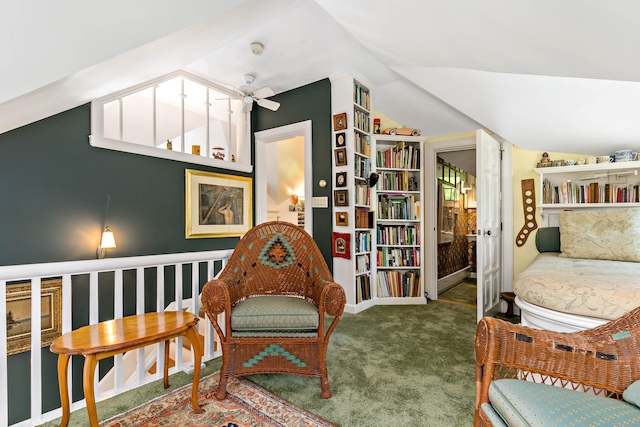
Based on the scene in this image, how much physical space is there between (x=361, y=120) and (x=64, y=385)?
3.44m

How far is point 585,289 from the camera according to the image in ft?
5.36

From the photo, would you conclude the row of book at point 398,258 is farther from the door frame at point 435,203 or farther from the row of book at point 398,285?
the door frame at point 435,203

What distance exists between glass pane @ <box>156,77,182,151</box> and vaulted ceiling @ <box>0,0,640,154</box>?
1.17 feet

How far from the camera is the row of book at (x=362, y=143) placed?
3609 mm

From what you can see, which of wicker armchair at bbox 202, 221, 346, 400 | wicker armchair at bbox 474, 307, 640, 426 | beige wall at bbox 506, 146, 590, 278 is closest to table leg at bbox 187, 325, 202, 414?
wicker armchair at bbox 202, 221, 346, 400

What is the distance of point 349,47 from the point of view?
3.08m

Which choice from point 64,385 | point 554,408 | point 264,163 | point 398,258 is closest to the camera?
point 554,408

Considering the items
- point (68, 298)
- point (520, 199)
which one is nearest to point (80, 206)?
point (68, 298)

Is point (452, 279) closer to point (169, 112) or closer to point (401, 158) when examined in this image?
point (401, 158)

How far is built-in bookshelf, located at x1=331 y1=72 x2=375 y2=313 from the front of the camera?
137 inches

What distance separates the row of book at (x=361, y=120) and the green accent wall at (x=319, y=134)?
0.33 meters

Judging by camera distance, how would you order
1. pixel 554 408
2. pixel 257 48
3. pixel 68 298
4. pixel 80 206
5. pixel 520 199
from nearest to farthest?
pixel 554 408 < pixel 68 298 < pixel 80 206 < pixel 257 48 < pixel 520 199

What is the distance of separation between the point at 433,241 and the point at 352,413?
2.86 meters

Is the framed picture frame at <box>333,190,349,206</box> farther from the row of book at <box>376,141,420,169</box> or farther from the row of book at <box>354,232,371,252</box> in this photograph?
the row of book at <box>376,141,420,169</box>
